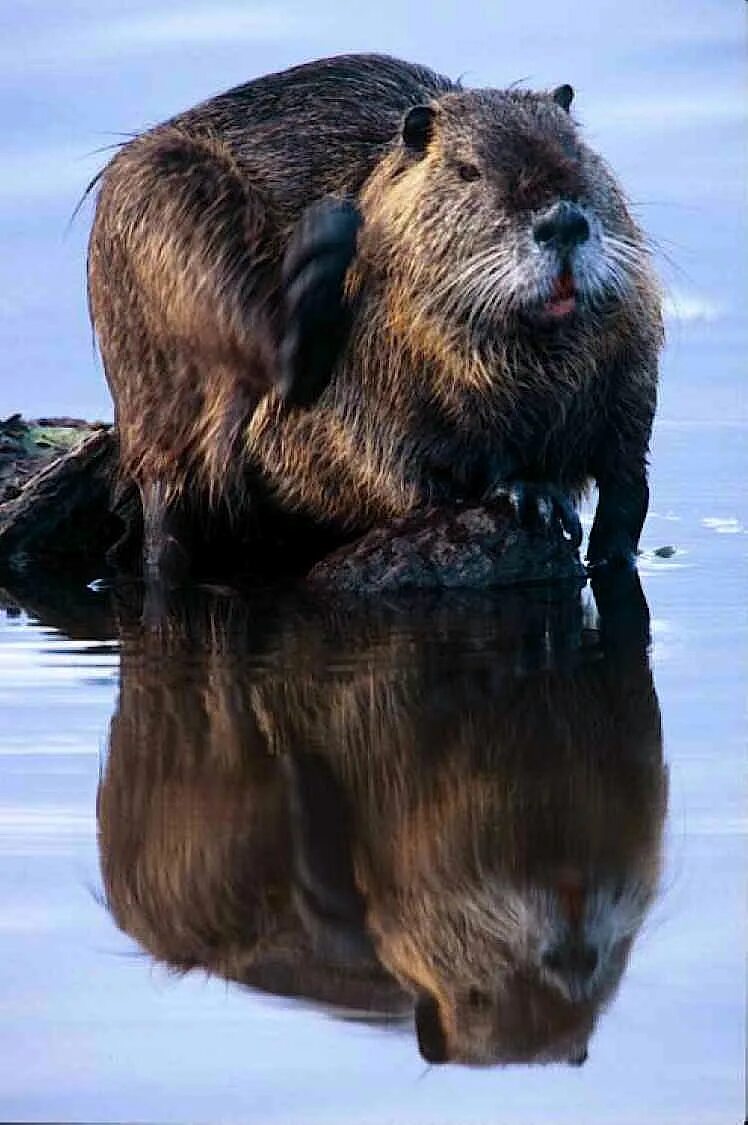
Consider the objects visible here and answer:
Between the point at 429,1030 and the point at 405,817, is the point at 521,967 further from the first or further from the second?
the point at 405,817

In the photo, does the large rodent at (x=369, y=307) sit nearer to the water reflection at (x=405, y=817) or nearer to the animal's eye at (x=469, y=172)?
the animal's eye at (x=469, y=172)

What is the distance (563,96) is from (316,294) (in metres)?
0.86

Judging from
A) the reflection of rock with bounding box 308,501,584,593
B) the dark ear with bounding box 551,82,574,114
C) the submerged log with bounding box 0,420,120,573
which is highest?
the dark ear with bounding box 551,82,574,114

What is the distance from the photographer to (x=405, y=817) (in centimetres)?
427

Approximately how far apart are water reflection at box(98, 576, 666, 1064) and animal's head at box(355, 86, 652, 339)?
855 mm

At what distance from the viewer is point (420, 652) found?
591 cm

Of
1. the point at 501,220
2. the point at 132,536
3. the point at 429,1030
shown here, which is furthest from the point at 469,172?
the point at 429,1030

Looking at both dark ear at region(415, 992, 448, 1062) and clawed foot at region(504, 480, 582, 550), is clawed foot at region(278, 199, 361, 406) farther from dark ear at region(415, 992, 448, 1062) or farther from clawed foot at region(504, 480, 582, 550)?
dark ear at region(415, 992, 448, 1062)

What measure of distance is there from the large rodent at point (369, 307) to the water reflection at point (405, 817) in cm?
82

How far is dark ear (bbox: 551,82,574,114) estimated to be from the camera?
706 cm

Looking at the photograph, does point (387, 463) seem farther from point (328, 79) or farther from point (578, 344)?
point (328, 79)

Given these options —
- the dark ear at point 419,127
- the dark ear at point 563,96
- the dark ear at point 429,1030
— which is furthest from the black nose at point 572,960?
the dark ear at point 563,96

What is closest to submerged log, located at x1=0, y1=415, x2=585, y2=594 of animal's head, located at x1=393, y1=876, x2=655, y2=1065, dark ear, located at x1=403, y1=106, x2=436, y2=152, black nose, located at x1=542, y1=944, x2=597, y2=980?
dark ear, located at x1=403, y1=106, x2=436, y2=152

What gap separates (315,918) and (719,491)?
544cm
